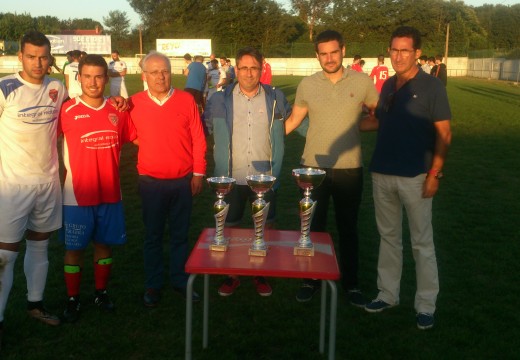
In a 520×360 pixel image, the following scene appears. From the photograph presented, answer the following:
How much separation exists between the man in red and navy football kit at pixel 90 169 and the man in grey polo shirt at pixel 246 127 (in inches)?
27.7

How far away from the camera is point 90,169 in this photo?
3953 mm

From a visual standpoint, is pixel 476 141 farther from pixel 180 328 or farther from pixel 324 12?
pixel 324 12

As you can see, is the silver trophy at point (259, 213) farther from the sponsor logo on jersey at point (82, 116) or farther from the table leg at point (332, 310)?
the sponsor logo on jersey at point (82, 116)

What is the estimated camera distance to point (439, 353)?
3822mm

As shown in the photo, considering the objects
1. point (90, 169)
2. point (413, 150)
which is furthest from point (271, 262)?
point (90, 169)

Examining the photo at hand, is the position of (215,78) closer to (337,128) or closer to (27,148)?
(337,128)

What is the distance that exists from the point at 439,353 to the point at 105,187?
253cm

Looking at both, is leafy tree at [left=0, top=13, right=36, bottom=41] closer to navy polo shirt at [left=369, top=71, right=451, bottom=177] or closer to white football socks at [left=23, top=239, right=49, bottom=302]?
white football socks at [left=23, top=239, right=49, bottom=302]

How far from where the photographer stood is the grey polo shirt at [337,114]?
4320 mm

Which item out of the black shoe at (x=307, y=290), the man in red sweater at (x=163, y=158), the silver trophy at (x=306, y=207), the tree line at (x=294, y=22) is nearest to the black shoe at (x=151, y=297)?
the man in red sweater at (x=163, y=158)

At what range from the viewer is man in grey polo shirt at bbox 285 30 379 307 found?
4.30 meters

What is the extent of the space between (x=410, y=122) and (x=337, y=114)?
595 millimetres

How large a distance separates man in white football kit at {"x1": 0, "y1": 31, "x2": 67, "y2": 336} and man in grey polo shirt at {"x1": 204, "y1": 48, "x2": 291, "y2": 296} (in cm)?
120

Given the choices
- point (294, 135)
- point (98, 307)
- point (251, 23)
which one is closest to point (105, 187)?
point (98, 307)
